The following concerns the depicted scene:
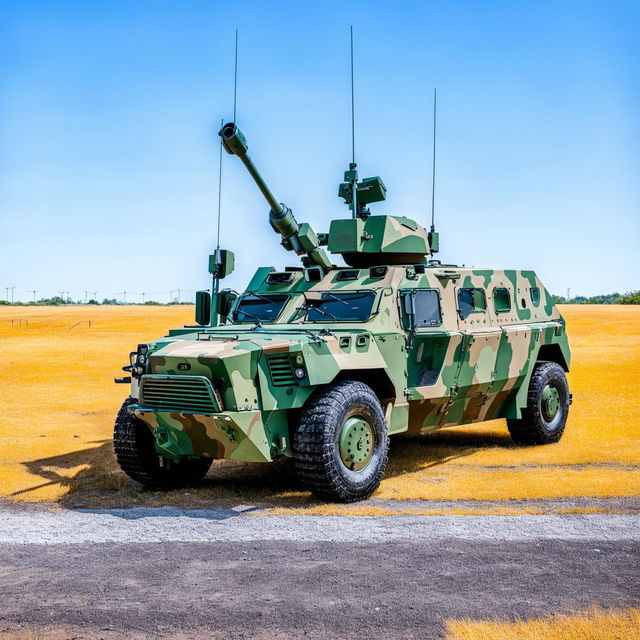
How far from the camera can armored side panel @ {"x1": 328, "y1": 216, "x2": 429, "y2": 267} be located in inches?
443

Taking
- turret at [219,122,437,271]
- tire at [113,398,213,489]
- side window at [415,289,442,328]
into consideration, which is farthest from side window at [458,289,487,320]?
tire at [113,398,213,489]

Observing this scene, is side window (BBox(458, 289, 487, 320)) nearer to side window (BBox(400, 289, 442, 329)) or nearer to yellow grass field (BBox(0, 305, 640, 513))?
side window (BBox(400, 289, 442, 329))

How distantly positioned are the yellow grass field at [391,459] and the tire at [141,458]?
9.1 inches

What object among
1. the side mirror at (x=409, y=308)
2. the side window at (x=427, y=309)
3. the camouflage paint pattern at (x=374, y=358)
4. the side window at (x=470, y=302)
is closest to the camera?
the camouflage paint pattern at (x=374, y=358)

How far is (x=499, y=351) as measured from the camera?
37.0 ft

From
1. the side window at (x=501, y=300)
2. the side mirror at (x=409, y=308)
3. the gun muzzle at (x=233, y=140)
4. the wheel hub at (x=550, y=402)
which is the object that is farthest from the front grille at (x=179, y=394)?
the wheel hub at (x=550, y=402)

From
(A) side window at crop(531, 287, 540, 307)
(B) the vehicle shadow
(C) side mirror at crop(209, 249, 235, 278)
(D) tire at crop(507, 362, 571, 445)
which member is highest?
(C) side mirror at crop(209, 249, 235, 278)

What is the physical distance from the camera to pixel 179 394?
848 centimetres

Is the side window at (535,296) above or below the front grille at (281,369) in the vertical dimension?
above

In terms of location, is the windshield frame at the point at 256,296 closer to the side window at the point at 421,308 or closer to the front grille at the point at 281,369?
the side window at the point at 421,308

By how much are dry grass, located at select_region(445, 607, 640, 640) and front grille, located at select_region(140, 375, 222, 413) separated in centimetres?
365

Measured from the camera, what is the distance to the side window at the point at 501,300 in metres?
11.8

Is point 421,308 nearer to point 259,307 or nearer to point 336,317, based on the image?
point 336,317

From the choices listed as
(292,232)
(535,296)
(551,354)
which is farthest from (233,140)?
(551,354)
